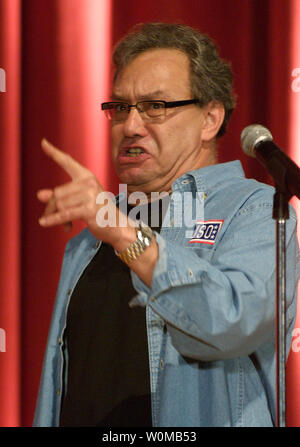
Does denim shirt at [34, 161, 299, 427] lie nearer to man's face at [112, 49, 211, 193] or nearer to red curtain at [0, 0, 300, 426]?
man's face at [112, 49, 211, 193]

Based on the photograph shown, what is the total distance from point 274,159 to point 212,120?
2.05 feet

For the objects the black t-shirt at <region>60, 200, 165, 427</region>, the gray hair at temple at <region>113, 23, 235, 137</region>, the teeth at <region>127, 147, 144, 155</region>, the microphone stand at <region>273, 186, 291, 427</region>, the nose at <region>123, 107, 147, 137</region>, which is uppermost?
the gray hair at temple at <region>113, 23, 235, 137</region>

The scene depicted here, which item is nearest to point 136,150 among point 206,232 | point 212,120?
point 212,120

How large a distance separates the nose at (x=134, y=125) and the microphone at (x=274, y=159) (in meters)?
0.46

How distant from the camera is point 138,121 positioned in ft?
4.47

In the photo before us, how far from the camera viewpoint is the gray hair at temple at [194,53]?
142 cm

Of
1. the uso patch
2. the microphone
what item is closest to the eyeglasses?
the uso patch

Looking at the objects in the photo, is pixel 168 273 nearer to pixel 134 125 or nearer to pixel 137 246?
pixel 137 246

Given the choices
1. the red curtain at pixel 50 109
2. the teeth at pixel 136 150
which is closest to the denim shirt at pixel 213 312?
the teeth at pixel 136 150

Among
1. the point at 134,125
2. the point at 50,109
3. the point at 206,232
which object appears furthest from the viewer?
the point at 50,109

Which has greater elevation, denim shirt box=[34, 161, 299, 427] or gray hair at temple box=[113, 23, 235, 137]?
gray hair at temple box=[113, 23, 235, 137]

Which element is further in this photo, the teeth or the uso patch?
the teeth

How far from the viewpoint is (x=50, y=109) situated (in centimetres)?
188

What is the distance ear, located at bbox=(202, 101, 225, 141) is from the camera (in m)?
1.43
